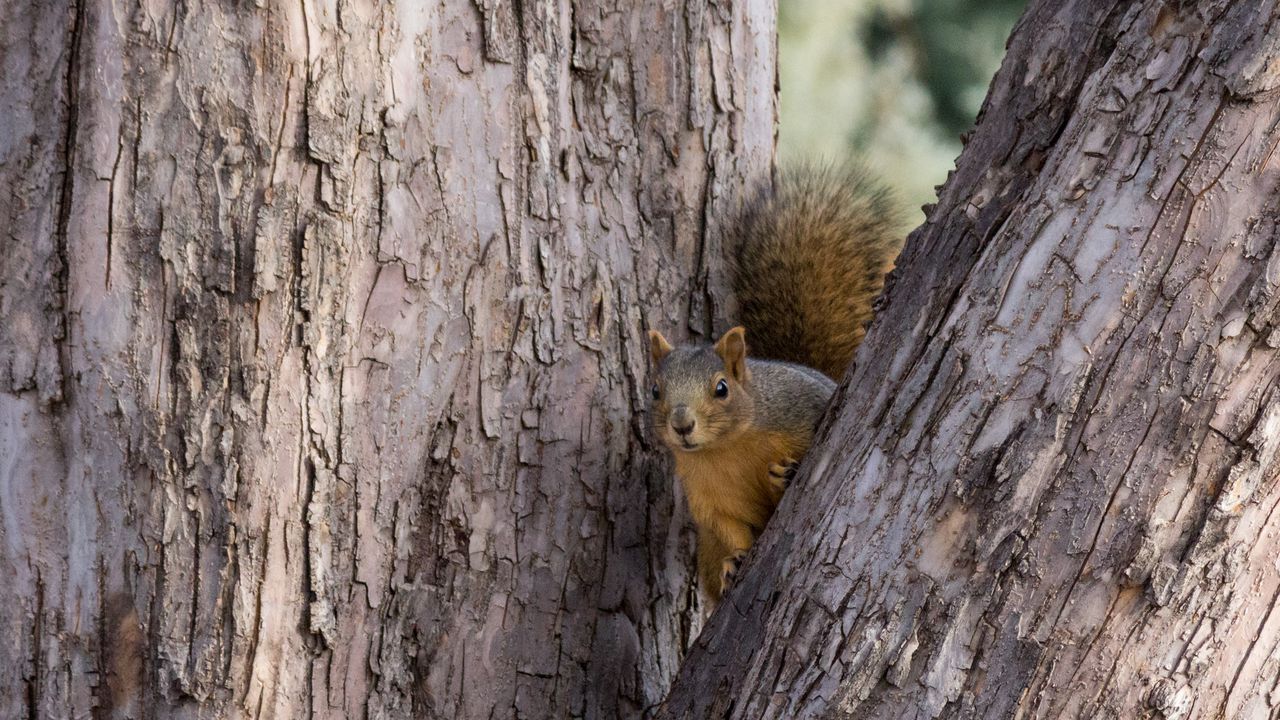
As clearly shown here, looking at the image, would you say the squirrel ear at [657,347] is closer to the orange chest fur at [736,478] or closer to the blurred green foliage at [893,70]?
the orange chest fur at [736,478]

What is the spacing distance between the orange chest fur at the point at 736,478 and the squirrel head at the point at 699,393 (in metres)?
0.03

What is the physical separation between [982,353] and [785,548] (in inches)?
12.6

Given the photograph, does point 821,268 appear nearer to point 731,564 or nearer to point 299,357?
point 731,564

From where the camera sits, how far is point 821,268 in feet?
7.47

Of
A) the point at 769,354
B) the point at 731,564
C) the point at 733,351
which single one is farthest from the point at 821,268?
the point at 731,564

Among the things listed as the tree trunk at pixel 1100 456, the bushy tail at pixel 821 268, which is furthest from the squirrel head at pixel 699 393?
the tree trunk at pixel 1100 456

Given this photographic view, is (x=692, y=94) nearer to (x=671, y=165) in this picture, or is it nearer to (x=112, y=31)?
(x=671, y=165)

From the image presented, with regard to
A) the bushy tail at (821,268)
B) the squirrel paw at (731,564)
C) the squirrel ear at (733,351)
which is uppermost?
the bushy tail at (821,268)

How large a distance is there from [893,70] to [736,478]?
2.17 metres

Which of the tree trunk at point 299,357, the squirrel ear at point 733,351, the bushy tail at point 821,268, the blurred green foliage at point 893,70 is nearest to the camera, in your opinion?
the tree trunk at point 299,357

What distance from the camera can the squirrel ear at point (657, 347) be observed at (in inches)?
73.6

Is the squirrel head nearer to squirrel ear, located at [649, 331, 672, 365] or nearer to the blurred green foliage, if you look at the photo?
squirrel ear, located at [649, 331, 672, 365]

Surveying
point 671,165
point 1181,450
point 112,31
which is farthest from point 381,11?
point 1181,450

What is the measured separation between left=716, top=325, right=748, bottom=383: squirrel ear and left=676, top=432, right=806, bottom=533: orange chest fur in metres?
0.12
